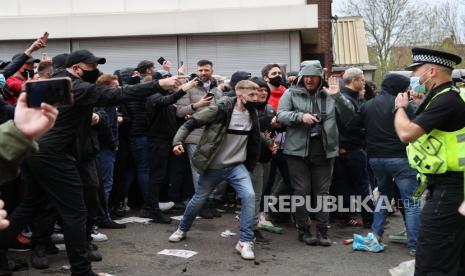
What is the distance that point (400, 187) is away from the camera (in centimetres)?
625

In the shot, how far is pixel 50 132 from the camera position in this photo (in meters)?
4.82

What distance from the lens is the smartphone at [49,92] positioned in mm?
2354

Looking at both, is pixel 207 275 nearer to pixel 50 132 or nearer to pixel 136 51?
pixel 50 132

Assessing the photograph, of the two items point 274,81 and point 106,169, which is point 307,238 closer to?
point 274,81

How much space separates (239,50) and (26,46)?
236 inches

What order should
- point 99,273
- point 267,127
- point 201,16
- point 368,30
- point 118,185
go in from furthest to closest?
point 368,30 < point 201,16 < point 118,185 < point 267,127 < point 99,273

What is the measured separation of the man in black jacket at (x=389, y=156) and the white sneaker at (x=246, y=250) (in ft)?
5.18

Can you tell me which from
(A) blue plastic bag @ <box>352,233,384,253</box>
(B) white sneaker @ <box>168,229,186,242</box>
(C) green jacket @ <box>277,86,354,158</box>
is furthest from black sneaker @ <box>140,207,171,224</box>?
(A) blue plastic bag @ <box>352,233,384,253</box>

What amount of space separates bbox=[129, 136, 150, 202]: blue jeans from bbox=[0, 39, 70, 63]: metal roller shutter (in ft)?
28.2

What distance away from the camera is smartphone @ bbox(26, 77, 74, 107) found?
2354 mm

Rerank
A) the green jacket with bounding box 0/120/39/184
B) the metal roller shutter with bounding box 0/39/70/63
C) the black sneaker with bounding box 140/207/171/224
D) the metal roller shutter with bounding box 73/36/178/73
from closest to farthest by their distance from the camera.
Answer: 1. the green jacket with bounding box 0/120/39/184
2. the black sneaker with bounding box 140/207/171/224
3. the metal roller shutter with bounding box 73/36/178/73
4. the metal roller shutter with bounding box 0/39/70/63

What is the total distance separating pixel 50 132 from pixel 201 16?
10.3m

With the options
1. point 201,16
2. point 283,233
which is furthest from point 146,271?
point 201,16

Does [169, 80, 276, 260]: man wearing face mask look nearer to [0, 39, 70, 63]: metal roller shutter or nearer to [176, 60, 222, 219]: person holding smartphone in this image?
[176, 60, 222, 219]: person holding smartphone
